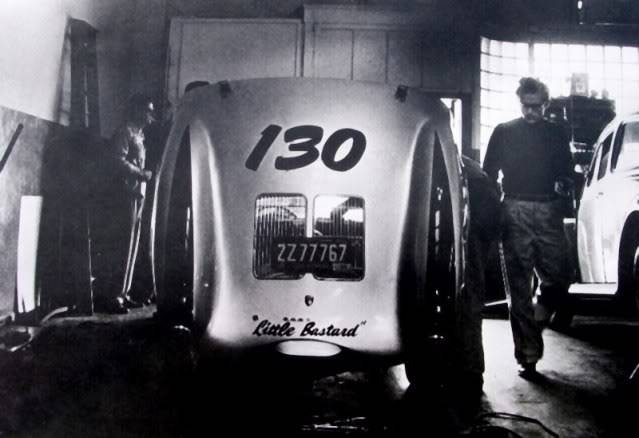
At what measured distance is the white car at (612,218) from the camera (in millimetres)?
4293

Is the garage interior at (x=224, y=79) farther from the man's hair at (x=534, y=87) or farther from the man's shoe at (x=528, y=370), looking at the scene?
the man's hair at (x=534, y=87)

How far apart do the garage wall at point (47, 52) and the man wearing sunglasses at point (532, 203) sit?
3.86 meters

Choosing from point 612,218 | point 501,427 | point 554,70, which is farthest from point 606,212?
point 554,70

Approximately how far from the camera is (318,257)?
6.56ft

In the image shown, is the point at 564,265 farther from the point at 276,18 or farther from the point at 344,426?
the point at 276,18

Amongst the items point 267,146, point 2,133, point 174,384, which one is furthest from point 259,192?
point 2,133

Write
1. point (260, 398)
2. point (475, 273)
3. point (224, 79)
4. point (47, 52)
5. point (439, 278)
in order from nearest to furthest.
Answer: point (439, 278) < point (260, 398) < point (475, 273) < point (224, 79) < point (47, 52)

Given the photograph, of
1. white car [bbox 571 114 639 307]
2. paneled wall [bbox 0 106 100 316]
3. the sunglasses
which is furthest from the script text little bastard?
white car [bbox 571 114 639 307]

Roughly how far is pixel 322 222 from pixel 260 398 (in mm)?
998

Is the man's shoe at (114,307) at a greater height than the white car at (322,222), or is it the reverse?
the white car at (322,222)

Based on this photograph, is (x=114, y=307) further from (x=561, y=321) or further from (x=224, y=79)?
(x=561, y=321)

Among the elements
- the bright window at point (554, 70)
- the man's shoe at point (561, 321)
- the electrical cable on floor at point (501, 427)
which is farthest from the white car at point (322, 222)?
the bright window at point (554, 70)

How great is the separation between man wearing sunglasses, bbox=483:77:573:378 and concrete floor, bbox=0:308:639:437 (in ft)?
1.56

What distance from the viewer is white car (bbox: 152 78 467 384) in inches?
78.4
